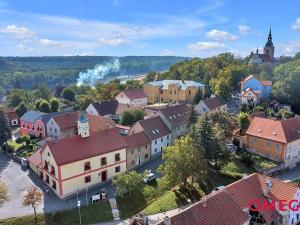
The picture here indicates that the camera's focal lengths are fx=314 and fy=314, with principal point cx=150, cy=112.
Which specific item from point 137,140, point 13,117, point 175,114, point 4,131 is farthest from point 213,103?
point 13,117

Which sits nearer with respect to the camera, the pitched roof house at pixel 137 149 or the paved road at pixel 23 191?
the paved road at pixel 23 191

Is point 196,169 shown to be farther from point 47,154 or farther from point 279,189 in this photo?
point 47,154

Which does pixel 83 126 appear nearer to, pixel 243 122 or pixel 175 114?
pixel 175 114

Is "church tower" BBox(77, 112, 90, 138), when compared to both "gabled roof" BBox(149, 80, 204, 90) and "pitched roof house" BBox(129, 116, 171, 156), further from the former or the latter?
"gabled roof" BBox(149, 80, 204, 90)

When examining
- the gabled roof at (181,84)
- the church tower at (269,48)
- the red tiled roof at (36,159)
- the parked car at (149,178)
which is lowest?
the parked car at (149,178)

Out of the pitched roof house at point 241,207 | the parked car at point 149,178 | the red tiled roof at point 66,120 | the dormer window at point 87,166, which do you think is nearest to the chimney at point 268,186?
the pitched roof house at point 241,207

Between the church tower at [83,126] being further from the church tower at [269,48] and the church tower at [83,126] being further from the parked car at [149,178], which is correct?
the church tower at [269,48]
